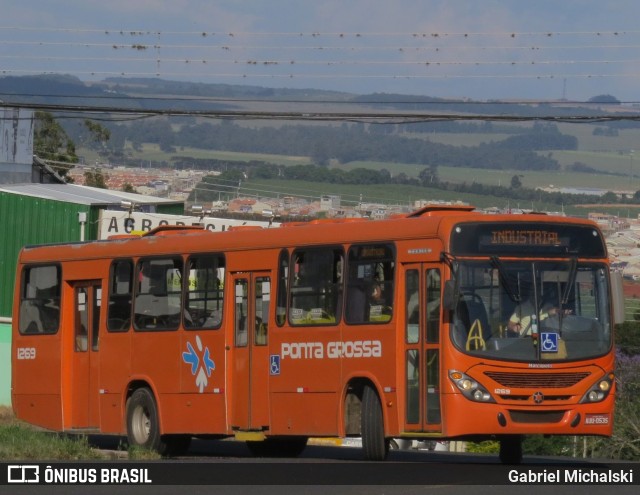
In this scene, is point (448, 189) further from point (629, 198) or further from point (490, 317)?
point (490, 317)

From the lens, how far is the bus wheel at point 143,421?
18734 mm

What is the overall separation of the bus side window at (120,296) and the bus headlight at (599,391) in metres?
6.95

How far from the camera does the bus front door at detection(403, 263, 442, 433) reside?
49.3 feet

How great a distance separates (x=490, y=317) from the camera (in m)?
14.9

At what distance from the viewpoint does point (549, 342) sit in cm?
1488

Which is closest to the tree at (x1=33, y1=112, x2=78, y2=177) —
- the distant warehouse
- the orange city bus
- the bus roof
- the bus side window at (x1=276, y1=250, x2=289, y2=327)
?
the distant warehouse

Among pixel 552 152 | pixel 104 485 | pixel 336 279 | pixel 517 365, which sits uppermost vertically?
pixel 552 152

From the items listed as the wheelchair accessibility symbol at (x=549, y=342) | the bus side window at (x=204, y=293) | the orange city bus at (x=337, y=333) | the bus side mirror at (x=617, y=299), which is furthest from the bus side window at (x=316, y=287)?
the bus side mirror at (x=617, y=299)

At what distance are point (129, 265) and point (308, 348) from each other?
3750mm

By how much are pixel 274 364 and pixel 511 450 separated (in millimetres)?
3067

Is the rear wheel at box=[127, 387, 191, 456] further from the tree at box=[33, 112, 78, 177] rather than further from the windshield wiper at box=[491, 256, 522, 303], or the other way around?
the tree at box=[33, 112, 78, 177]

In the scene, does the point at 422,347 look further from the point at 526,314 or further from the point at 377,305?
the point at 526,314

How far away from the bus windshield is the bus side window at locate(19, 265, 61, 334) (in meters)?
7.85

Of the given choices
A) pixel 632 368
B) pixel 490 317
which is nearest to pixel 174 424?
pixel 490 317
